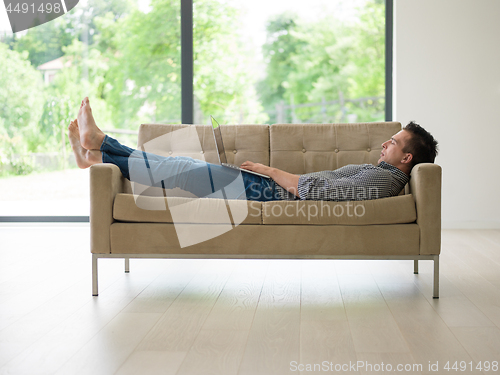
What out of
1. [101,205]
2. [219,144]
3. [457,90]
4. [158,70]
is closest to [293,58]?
[158,70]

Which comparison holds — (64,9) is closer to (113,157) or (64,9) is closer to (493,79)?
(113,157)

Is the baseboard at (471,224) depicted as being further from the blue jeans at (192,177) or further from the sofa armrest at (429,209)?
the blue jeans at (192,177)

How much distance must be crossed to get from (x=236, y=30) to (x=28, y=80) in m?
1.88

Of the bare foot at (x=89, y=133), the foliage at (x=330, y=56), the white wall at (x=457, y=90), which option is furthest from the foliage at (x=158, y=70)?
the bare foot at (x=89, y=133)

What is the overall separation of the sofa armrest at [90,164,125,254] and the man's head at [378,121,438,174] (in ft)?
4.43

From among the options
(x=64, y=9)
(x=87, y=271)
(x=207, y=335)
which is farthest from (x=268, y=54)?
(x=207, y=335)

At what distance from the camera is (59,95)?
4.14 meters

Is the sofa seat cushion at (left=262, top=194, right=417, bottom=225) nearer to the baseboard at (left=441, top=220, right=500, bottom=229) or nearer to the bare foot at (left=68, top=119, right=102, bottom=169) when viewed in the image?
the bare foot at (left=68, top=119, right=102, bottom=169)

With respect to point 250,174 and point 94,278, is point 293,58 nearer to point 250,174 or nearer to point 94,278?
point 250,174

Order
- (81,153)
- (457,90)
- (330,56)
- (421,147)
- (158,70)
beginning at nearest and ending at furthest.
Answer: (421,147) → (81,153) → (457,90) → (330,56) → (158,70)

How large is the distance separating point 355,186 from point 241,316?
0.78 meters

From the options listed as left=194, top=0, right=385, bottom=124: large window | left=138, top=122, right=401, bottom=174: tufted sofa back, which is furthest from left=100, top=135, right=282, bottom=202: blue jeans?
left=194, top=0, right=385, bottom=124: large window

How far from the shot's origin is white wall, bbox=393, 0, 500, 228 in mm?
3887

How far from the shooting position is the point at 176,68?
13.7 feet
